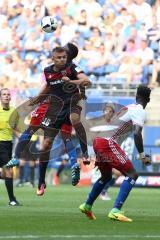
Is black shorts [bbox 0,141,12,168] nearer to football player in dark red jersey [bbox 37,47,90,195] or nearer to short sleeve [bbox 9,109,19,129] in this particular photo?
short sleeve [bbox 9,109,19,129]

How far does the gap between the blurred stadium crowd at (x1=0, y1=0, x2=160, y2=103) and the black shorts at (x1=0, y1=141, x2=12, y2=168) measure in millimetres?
11395

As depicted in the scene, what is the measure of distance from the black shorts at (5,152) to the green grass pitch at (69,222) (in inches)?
33.1

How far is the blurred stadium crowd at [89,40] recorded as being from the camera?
95.8ft

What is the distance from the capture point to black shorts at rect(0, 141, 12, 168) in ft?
56.6

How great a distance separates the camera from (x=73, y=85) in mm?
14656

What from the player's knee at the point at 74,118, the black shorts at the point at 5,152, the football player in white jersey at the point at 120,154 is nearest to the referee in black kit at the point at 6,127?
the black shorts at the point at 5,152

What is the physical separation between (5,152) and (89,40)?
14402 millimetres

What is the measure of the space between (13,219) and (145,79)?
16.2 m

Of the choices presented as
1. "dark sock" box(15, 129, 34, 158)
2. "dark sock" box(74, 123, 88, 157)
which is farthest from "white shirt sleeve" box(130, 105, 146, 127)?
"dark sock" box(15, 129, 34, 158)

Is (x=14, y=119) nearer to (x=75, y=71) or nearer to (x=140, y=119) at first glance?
(x=75, y=71)

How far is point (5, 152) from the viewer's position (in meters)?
17.3

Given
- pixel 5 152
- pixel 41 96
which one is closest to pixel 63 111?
pixel 41 96

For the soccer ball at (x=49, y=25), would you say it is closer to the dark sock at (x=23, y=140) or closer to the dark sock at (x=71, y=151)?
the dark sock at (x=23, y=140)

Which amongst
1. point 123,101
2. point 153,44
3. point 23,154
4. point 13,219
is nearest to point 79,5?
point 153,44
